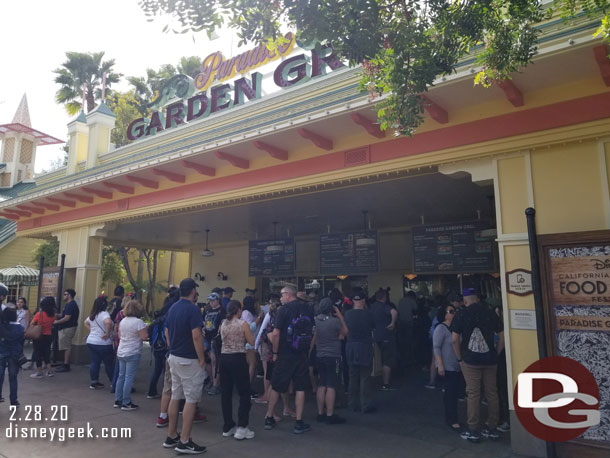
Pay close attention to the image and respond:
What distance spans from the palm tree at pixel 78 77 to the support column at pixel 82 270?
1396cm

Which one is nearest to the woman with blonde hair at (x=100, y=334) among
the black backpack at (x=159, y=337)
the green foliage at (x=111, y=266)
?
the black backpack at (x=159, y=337)

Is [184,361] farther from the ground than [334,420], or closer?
farther from the ground

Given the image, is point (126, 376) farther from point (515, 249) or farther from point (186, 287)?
point (515, 249)

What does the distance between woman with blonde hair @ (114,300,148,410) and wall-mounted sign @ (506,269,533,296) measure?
5.13 m

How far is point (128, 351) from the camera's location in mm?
6453

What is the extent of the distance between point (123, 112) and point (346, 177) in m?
18.3

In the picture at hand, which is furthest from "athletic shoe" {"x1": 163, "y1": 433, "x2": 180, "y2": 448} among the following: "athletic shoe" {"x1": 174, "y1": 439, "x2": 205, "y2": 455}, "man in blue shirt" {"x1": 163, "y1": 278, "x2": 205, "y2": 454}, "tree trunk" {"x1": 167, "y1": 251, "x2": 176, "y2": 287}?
"tree trunk" {"x1": 167, "y1": 251, "x2": 176, "y2": 287}

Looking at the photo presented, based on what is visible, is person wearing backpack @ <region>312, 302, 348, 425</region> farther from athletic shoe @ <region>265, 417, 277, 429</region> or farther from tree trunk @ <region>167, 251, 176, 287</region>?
tree trunk @ <region>167, 251, 176, 287</region>

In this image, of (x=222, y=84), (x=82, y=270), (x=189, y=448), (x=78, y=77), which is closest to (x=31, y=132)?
(x=78, y=77)

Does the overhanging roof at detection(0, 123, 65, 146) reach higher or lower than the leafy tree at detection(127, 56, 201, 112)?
lower

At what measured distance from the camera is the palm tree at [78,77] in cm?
2238

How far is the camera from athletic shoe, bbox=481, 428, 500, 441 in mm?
5119

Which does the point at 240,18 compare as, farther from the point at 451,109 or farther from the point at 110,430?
the point at 110,430

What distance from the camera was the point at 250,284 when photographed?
1428 cm
